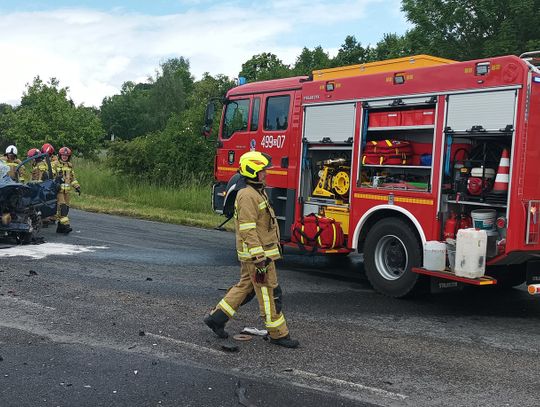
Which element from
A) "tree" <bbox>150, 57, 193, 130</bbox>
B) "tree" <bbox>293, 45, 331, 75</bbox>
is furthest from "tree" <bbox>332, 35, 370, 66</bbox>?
"tree" <bbox>150, 57, 193, 130</bbox>

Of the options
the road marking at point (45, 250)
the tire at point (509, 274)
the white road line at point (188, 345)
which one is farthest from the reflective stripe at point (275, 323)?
the road marking at point (45, 250)

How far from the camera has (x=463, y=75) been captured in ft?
23.1

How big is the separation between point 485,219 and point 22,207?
7810mm

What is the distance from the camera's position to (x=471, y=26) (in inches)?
1005

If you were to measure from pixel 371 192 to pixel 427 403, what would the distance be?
162 inches

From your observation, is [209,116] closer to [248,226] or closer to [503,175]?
[503,175]

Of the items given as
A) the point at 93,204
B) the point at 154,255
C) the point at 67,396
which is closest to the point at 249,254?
the point at 67,396

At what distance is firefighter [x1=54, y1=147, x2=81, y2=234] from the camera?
1264cm

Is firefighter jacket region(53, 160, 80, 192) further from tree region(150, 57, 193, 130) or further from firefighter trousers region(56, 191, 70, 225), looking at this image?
tree region(150, 57, 193, 130)

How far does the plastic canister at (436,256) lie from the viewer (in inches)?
278

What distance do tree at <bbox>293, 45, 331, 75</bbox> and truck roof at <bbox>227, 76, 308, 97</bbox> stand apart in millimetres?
44587

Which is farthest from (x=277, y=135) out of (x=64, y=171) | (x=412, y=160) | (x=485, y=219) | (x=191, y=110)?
(x=191, y=110)

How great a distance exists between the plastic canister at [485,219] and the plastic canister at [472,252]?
0.16m

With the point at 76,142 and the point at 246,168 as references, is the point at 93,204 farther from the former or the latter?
the point at 246,168
